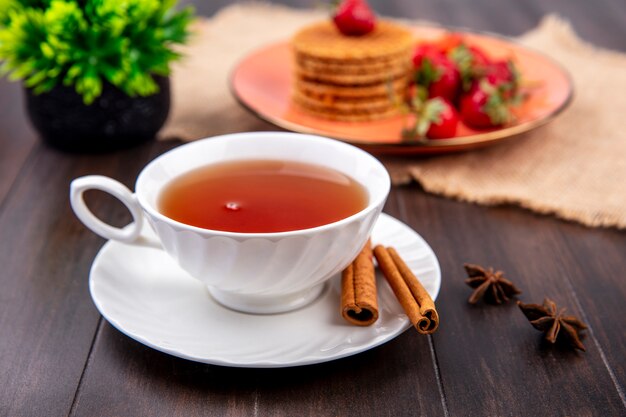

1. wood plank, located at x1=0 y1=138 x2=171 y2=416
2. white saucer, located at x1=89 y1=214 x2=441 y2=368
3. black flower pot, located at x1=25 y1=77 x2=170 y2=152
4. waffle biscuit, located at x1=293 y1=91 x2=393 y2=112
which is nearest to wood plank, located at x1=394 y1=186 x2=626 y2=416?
white saucer, located at x1=89 y1=214 x2=441 y2=368

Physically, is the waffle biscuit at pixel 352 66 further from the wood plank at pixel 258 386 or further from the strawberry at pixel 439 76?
the wood plank at pixel 258 386

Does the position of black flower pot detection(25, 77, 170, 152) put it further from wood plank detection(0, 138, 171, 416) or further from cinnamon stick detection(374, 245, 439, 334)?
cinnamon stick detection(374, 245, 439, 334)

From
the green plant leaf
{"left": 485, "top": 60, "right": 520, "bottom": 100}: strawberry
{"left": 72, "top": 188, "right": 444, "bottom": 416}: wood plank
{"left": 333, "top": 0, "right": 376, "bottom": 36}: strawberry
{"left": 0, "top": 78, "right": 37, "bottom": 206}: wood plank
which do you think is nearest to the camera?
{"left": 72, "top": 188, "right": 444, "bottom": 416}: wood plank

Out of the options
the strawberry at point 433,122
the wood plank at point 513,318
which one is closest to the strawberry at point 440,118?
the strawberry at point 433,122

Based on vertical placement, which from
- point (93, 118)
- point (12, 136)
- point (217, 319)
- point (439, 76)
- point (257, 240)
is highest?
point (257, 240)

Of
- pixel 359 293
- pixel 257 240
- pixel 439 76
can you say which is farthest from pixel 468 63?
pixel 257 240

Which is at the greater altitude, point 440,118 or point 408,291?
point 408,291

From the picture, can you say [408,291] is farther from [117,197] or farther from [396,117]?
[396,117]

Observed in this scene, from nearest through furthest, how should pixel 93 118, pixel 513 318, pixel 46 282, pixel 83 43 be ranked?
pixel 513 318
pixel 46 282
pixel 83 43
pixel 93 118
